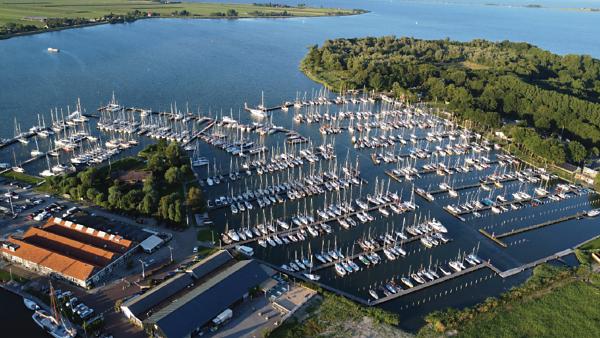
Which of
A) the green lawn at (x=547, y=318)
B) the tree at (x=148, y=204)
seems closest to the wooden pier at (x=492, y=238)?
the green lawn at (x=547, y=318)

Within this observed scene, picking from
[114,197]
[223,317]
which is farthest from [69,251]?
[223,317]

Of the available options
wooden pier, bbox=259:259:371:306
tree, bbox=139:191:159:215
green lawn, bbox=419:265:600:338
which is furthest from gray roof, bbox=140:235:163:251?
green lawn, bbox=419:265:600:338

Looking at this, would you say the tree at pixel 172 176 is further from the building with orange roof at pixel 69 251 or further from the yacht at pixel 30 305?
the yacht at pixel 30 305

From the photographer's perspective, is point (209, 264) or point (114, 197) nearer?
point (209, 264)

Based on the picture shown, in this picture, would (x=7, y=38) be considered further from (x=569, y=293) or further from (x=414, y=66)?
(x=569, y=293)

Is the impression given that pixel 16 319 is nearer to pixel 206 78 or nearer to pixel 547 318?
pixel 547 318

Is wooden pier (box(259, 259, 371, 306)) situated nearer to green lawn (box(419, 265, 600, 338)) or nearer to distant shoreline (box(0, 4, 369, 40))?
green lawn (box(419, 265, 600, 338))

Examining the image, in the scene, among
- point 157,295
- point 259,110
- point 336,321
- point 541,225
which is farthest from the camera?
point 259,110
